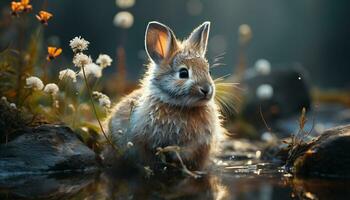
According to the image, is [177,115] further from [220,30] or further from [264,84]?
[220,30]

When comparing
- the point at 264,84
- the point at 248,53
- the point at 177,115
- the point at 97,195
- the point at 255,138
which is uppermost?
the point at 248,53

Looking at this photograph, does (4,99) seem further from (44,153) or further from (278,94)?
(278,94)

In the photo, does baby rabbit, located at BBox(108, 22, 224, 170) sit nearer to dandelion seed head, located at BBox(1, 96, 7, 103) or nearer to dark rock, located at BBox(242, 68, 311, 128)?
dandelion seed head, located at BBox(1, 96, 7, 103)

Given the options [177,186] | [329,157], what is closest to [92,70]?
[177,186]

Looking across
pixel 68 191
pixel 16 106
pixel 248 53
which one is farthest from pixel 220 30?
pixel 68 191

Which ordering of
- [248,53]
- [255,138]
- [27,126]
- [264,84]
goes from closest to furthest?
[27,126], [255,138], [264,84], [248,53]

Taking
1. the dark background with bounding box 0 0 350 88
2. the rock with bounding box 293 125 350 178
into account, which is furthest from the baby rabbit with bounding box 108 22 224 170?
the dark background with bounding box 0 0 350 88

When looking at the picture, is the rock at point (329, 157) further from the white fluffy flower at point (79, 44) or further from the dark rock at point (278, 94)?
the dark rock at point (278, 94)

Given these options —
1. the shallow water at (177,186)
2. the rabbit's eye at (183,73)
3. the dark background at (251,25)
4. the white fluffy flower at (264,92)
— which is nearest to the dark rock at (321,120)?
the white fluffy flower at (264,92)
